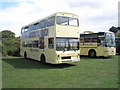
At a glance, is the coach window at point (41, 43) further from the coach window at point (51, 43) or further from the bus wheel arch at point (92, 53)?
the bus wheel arch at point (92, 53)

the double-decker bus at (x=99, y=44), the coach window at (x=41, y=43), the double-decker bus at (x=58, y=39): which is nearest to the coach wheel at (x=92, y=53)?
the double-decker bus at (x=99, y=44)

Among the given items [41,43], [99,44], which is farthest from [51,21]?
[99,44]

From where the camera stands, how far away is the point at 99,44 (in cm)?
1891

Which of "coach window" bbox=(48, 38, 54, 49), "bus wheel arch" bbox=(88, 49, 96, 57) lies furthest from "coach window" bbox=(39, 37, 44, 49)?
"bus wheel arch" bbox=(88, 49, 96, 57)

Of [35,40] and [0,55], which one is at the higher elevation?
[35,40]

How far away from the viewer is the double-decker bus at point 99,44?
730 inches

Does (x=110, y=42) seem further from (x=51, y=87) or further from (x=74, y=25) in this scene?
(x=51, y=87)

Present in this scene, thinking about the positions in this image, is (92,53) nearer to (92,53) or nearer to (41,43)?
(92,53)

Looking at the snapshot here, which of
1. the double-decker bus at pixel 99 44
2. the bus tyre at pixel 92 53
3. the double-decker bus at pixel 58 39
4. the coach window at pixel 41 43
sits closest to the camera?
the double-decker bus at pixel 58 39

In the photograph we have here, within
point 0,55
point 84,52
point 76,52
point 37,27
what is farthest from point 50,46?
point 0,55

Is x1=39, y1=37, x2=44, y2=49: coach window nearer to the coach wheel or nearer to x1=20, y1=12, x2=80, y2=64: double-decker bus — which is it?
x1=20, y1=12, x2=80, y2=64: double-decker bus

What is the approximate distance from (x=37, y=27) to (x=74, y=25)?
13.1 feet

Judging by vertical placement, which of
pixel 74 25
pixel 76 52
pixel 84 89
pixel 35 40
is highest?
pixel 74 25

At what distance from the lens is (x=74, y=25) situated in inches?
506
